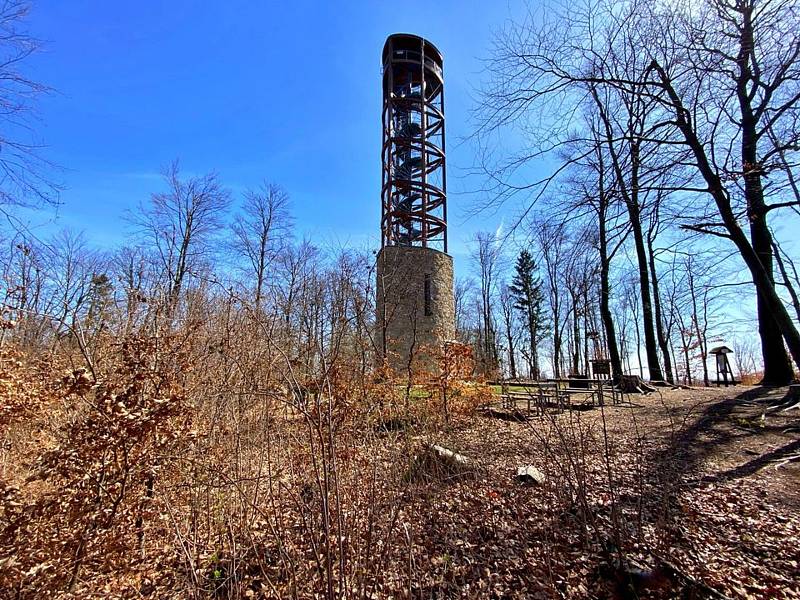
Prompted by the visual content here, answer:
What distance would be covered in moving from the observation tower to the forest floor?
11016 mm

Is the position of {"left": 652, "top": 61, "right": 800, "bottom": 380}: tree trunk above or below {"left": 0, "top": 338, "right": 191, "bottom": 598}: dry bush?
above

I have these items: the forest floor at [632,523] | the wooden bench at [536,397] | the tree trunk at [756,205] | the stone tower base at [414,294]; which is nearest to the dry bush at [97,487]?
the forest floor at [632,523]

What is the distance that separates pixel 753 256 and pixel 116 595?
848 cm

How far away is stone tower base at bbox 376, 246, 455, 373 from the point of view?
15.3 meters

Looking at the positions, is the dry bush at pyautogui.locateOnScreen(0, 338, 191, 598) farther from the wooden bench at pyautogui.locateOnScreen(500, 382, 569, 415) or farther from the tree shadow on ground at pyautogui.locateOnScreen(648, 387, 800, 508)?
the tree shadow on ground at pyautogui.locateOnScreen(648, 387, 800, 508)

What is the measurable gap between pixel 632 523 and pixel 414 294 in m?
12.8

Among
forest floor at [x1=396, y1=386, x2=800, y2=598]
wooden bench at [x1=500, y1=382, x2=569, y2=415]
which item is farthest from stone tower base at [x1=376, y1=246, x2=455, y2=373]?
forest floor at [x1=396, y1=386, x2=800, y2=598]

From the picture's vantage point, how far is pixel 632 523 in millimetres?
3410

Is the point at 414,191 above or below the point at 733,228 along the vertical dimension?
above

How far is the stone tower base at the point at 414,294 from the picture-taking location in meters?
15.3

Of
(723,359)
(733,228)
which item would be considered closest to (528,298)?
(723,359)

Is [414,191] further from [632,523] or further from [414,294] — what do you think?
[632,523]

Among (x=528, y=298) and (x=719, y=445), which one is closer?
(x=719, y=445)

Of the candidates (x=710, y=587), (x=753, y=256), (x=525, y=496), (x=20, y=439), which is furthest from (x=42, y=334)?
(x=753, y=256)
